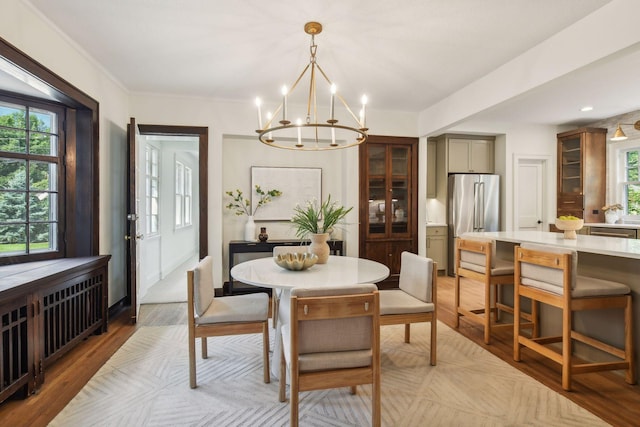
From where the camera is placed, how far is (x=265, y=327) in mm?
2246

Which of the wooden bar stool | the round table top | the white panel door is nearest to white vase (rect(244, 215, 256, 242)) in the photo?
the round table top

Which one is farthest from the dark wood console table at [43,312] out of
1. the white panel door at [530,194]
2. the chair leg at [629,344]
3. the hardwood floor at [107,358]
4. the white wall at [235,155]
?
the white panel door at [530,194]

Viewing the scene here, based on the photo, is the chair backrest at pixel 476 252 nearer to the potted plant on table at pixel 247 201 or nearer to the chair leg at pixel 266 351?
the chair leg at pixel 266 351

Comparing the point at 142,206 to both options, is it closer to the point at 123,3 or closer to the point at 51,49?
the point at 51,49

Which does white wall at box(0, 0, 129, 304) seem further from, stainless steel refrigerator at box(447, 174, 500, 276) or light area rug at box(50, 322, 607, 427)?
stainless steel refrigerator at box(447, 174, 500, 276)

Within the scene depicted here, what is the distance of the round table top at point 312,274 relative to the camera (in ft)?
6.73

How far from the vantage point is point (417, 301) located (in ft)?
8.26

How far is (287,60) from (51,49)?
6.08 ft

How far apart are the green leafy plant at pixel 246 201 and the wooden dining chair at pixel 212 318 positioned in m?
2.56

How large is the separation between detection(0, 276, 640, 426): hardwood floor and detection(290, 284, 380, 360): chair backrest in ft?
4.85

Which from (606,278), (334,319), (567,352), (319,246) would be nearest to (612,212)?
(606,278)

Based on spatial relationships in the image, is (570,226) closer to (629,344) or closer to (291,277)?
(629,344)

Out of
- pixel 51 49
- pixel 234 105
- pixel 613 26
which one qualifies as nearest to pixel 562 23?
pixel 613 26

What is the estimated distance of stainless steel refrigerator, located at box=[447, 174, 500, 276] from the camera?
553cm
